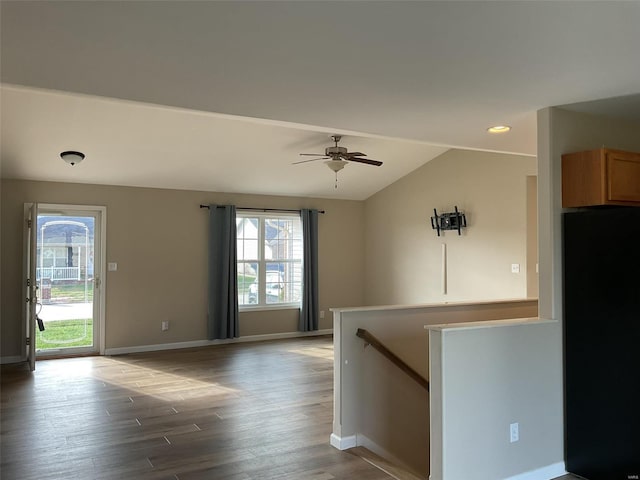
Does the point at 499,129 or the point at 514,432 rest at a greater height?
the point at 499,129

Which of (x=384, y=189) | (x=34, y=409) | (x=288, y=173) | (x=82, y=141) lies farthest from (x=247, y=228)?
(x=34, y=409)

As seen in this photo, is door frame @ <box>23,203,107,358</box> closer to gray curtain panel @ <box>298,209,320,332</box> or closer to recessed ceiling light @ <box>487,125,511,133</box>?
gray curtain panel @ <box>298,209,320,332</box>

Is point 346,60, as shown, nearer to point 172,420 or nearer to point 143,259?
point 172,420

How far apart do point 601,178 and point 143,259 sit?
590 cm

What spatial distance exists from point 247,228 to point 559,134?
18.1 ft

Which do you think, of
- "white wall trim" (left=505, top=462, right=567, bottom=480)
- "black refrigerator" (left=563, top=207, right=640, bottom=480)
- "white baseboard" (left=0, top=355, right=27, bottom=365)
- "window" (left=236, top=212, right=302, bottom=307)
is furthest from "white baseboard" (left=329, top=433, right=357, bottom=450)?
"white baseboard" (left=0, top=355, right=27, bottom=365)

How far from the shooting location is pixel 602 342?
310cm

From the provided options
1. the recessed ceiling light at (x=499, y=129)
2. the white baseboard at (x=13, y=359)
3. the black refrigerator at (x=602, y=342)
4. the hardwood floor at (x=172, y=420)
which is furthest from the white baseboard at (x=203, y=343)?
the black refrigerator at (x=602, y=342)

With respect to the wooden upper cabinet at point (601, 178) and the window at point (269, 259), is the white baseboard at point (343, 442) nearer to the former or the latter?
the wooden upper cabinet at point (601, 178)

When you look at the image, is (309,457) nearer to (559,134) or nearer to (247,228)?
(559,134)

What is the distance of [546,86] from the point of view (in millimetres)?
2898

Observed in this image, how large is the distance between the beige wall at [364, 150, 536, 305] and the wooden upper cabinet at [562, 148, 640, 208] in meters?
2.68

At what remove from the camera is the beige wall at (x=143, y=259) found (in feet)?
21.0

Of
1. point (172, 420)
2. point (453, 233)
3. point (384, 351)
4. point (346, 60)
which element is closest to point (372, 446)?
point (384, 351)
